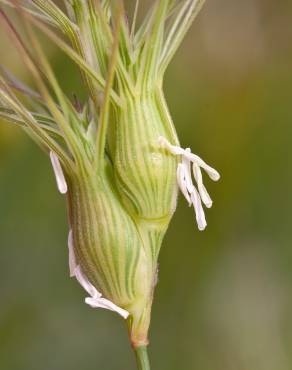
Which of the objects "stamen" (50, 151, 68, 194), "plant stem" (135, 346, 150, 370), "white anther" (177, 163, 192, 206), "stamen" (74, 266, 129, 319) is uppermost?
"stamen" (50, 151, 68, 194)

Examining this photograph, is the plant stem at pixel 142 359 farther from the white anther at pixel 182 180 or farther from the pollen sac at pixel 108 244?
the white anther at pixel 182 180

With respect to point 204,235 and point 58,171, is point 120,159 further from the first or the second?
point 204,235

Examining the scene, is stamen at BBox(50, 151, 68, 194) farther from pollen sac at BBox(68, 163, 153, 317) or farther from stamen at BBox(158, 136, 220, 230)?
stamen at BBox(158, 136, 220, 230)

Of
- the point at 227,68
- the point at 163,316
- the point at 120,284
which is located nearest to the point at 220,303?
the point at 163,316

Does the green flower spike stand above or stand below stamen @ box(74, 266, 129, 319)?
above

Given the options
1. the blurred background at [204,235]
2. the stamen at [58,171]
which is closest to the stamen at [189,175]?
the stamen at [58,171]

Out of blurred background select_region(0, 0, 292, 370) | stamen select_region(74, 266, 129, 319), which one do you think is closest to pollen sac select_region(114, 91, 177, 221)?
stamen select_region(74, 266, 129, 319)

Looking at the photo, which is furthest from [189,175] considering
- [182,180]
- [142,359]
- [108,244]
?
[142,359]
